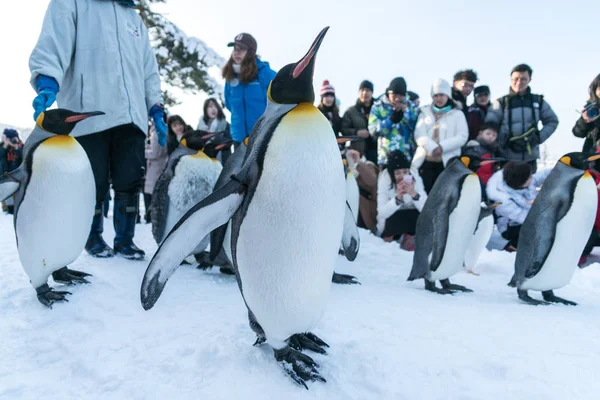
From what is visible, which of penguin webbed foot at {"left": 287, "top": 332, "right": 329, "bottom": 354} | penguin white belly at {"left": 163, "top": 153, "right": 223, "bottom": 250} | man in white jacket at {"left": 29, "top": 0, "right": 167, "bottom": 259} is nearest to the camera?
penguin webbed foot at {"left": 287, "top": 332, "right": 329, "bottom": 354}

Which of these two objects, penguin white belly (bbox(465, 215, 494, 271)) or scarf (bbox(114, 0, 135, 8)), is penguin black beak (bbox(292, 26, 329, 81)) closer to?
scarf (bbox(114, 0, 135, 8))

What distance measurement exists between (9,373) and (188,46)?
10728mm

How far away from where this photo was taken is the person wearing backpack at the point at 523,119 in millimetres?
4184

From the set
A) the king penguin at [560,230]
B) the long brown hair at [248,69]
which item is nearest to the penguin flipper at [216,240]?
the long brown hair at [248,69]

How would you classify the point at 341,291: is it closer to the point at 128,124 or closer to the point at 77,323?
the point at 77,323

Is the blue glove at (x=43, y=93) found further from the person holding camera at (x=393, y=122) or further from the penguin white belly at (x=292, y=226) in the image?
the person holding camera at (x=393, y=122)

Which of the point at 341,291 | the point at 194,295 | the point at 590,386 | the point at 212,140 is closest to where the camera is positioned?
the point at 590,386

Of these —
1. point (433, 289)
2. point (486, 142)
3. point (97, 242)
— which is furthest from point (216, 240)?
point (486, 142)

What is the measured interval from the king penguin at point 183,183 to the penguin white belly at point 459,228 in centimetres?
160

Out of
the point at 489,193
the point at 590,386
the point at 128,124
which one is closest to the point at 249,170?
the point at 590,386

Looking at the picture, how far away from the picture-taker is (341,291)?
2.16m

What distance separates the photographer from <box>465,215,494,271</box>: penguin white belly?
3320 mm

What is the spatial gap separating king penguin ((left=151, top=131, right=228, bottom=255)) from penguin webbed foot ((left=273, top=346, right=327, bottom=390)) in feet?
4.81

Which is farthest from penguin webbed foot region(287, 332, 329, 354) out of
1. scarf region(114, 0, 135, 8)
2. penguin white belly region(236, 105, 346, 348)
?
scarf region(114, 0, 135, 8)
